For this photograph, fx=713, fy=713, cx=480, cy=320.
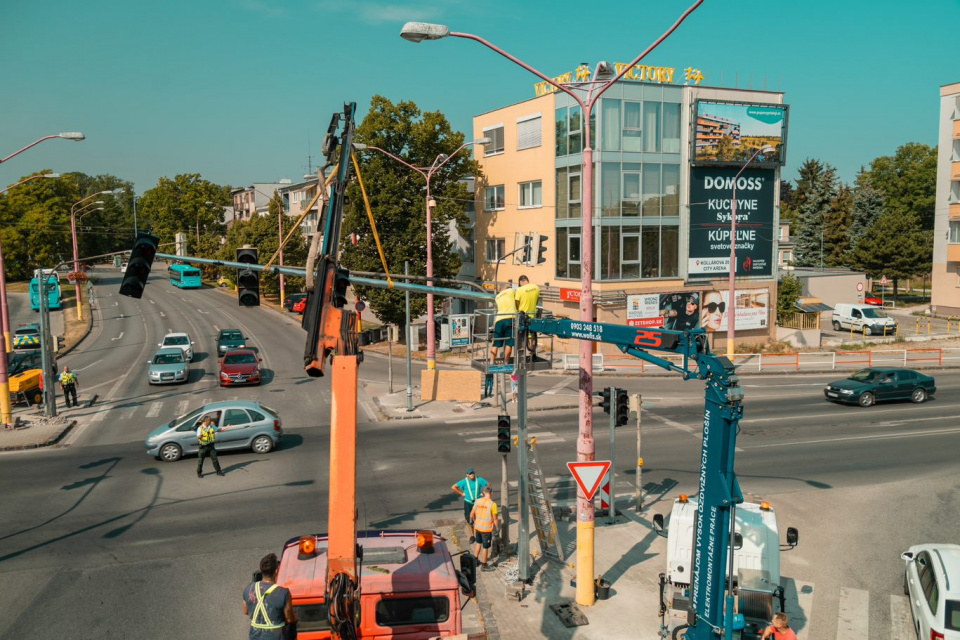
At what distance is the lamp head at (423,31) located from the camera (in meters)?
11.0

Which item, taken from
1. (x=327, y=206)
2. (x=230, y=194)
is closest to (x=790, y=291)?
(x=327, y=206)

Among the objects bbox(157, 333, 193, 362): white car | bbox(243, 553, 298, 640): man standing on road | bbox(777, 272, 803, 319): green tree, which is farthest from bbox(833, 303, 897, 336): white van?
bbox(243, 553, 298, 640): man standing on road

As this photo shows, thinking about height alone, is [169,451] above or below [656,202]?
below

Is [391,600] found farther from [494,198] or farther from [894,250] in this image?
[894,250]

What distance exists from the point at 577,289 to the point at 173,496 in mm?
25494

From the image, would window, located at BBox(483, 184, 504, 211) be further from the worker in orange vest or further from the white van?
the worker in orange vest

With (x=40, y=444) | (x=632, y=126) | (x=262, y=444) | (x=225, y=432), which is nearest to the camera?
(x=225, y=432)

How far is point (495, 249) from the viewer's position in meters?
46.7

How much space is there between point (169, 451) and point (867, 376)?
24.8 metres

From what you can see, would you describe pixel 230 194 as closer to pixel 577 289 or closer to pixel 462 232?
pixel 462 232

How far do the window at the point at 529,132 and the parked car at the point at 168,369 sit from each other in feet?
74.0

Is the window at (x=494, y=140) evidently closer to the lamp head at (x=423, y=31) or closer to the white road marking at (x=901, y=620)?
the lamp head at (x=423, y=31)

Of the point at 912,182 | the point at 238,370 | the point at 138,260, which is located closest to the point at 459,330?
the point at 238,370

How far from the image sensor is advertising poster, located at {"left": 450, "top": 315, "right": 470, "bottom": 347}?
3759cm
